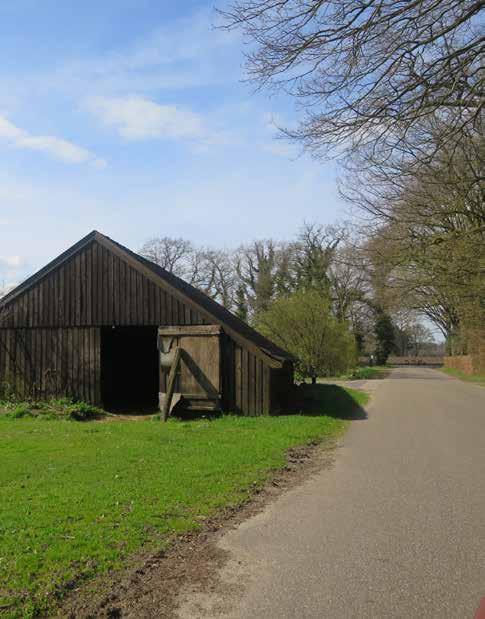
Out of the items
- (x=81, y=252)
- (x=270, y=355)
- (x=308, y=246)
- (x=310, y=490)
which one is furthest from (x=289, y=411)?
(x=308, y=246)

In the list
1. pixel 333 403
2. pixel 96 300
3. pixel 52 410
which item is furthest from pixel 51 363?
pixel 333 403

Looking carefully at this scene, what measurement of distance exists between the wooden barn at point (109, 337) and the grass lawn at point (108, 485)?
142cm

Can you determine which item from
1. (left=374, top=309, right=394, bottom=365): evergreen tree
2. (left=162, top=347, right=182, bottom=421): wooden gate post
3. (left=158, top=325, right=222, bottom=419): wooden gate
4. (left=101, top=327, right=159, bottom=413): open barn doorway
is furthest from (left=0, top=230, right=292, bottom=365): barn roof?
A: (left=374, top=309, right=394, bottom=365): evergreen tree

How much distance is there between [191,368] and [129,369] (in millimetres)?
7506

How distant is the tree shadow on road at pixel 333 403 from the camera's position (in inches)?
679

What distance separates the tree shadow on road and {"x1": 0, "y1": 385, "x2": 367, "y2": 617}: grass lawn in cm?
206

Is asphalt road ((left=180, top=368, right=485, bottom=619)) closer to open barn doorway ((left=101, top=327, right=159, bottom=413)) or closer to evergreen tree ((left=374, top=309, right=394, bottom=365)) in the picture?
open barn doorway ((left=101, top=327, right=159, bottom=413))

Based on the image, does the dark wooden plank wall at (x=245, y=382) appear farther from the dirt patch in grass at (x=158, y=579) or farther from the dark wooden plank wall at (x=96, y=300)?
the dirt patch in grass at (x=158, y=579)

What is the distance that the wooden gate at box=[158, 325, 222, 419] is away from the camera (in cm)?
1609

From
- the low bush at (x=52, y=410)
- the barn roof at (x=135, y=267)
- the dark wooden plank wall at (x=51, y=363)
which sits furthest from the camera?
the dark wooden plank wall at (x=51, y=363)

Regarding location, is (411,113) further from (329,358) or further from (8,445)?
(329,358)

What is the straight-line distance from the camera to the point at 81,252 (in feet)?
60.0

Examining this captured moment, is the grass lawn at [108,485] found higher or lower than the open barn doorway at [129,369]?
lower

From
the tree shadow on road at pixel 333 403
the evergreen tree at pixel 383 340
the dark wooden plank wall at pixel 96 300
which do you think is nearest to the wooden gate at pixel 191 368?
the dark wooden plank wall at pixel 96 300
